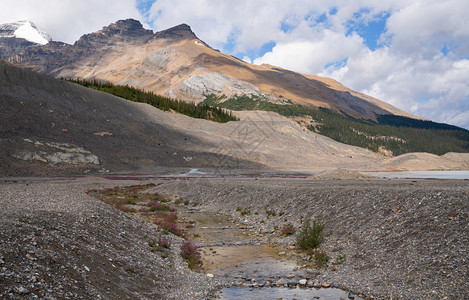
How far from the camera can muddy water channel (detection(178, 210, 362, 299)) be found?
12135mm

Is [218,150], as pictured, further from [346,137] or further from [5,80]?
[346,137]

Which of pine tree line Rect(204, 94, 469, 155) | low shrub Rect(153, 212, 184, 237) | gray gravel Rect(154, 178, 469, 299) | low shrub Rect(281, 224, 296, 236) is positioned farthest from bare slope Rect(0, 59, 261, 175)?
pine tree line Rect(204, 94, 469, 155)

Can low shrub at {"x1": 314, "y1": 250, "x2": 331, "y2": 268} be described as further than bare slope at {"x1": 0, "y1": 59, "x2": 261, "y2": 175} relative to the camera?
No

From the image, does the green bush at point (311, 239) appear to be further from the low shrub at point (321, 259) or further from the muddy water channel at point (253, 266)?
the low shrub at point (321, 259)

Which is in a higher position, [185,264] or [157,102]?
[157,102]

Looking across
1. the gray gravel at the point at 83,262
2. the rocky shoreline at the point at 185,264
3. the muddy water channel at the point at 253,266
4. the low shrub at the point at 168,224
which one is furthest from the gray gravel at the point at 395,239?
the gray gravel at the point at 83,262

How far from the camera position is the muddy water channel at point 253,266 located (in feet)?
39.8

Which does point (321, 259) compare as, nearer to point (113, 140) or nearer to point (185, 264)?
point (185, 264)

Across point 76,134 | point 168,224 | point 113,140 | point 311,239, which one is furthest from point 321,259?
point 113,140

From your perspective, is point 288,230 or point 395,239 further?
point 288,230

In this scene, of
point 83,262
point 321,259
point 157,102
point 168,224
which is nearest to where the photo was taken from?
point 83,262

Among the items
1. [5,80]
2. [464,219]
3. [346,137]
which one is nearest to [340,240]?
[464,219]

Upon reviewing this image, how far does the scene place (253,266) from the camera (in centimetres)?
1508

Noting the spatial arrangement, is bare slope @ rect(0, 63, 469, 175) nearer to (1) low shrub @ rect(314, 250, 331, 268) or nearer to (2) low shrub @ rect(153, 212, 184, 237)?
(2) low shrub @ rect(153, 212, 184, 237)
